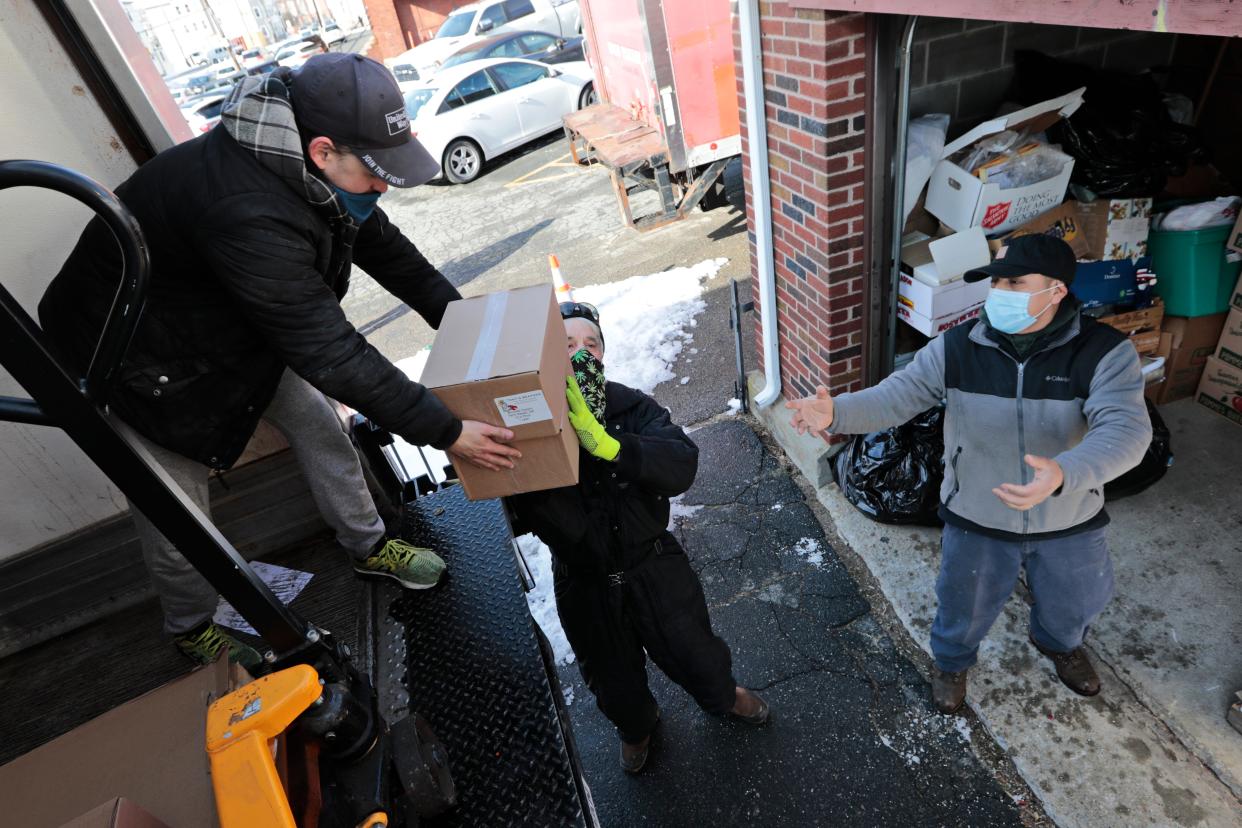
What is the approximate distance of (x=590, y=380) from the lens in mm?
2131

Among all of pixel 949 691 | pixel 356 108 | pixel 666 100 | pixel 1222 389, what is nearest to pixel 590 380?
pixel 356 108

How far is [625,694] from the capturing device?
2.43 m

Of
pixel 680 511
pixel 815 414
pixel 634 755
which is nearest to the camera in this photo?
pixel 815 414

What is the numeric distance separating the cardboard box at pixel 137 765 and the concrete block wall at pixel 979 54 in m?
3.85

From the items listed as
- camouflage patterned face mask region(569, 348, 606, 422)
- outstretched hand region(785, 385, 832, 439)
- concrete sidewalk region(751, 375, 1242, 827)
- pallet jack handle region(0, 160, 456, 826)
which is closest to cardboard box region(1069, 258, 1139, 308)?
concrete sidewalk region(751, 375, 1242, 827)

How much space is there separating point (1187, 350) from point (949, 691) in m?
2.57

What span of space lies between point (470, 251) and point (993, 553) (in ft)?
25.0

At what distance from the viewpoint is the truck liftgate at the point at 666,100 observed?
6.45 m

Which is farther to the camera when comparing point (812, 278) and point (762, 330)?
point (762, 330)

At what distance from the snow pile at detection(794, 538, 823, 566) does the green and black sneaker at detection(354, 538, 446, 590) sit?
6.25ft

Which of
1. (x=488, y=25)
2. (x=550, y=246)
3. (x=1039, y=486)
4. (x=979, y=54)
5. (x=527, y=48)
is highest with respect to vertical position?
(x=979, y=54)

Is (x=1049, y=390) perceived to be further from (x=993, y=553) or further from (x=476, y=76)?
(x=476, y=76)

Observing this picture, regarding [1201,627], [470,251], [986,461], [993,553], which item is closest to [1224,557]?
[1201,627]

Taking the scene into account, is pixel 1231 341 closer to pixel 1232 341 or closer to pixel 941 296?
pixel 1232 341
